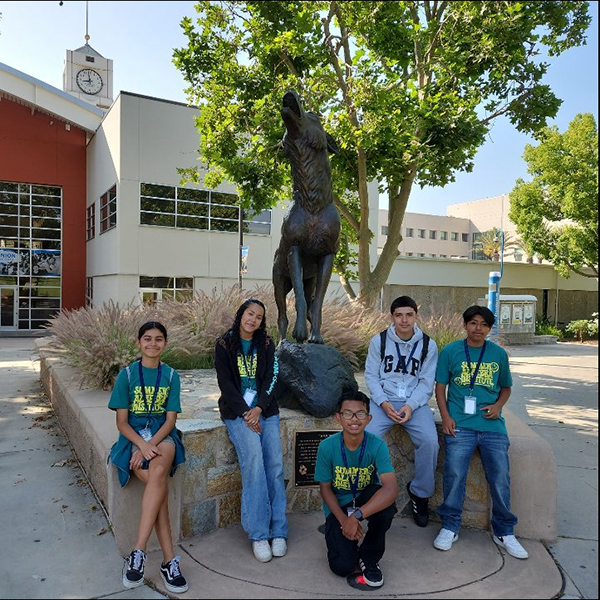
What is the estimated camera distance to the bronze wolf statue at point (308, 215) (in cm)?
396

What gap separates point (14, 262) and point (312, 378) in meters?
21.8

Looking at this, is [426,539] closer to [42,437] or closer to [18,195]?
[42,437]

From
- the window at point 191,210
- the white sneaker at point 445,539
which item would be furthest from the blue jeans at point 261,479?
the window at point 191,210

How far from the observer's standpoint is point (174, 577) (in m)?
Answer: 2.68

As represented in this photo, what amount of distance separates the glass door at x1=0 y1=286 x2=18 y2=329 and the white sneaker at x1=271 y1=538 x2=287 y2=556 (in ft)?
71.7

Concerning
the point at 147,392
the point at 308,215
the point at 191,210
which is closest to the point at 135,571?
the point at 147,392

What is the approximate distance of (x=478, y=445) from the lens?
10.9 ft

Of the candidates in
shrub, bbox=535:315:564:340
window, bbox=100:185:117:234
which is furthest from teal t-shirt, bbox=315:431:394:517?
shrub, bbox=535:315:564:340

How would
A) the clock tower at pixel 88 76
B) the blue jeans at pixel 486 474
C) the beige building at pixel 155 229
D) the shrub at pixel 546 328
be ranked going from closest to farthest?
the blue jeans at pixel 486 474
the beige building at pixel 155 229
the shrub at pixel 546 328
the clock tower at pixel 88 76

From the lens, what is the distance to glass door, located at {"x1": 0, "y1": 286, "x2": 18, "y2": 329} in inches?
850

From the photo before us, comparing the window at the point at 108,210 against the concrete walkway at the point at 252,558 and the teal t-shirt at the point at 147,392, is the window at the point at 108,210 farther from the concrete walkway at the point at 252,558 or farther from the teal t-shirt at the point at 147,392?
the teal t-shirt at the point at 147,392

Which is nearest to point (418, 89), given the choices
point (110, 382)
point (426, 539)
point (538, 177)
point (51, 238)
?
point (110, 382)

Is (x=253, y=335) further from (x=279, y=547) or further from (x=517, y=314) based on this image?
(x=517, y=314)

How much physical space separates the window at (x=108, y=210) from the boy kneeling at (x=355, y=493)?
53.6 feet
